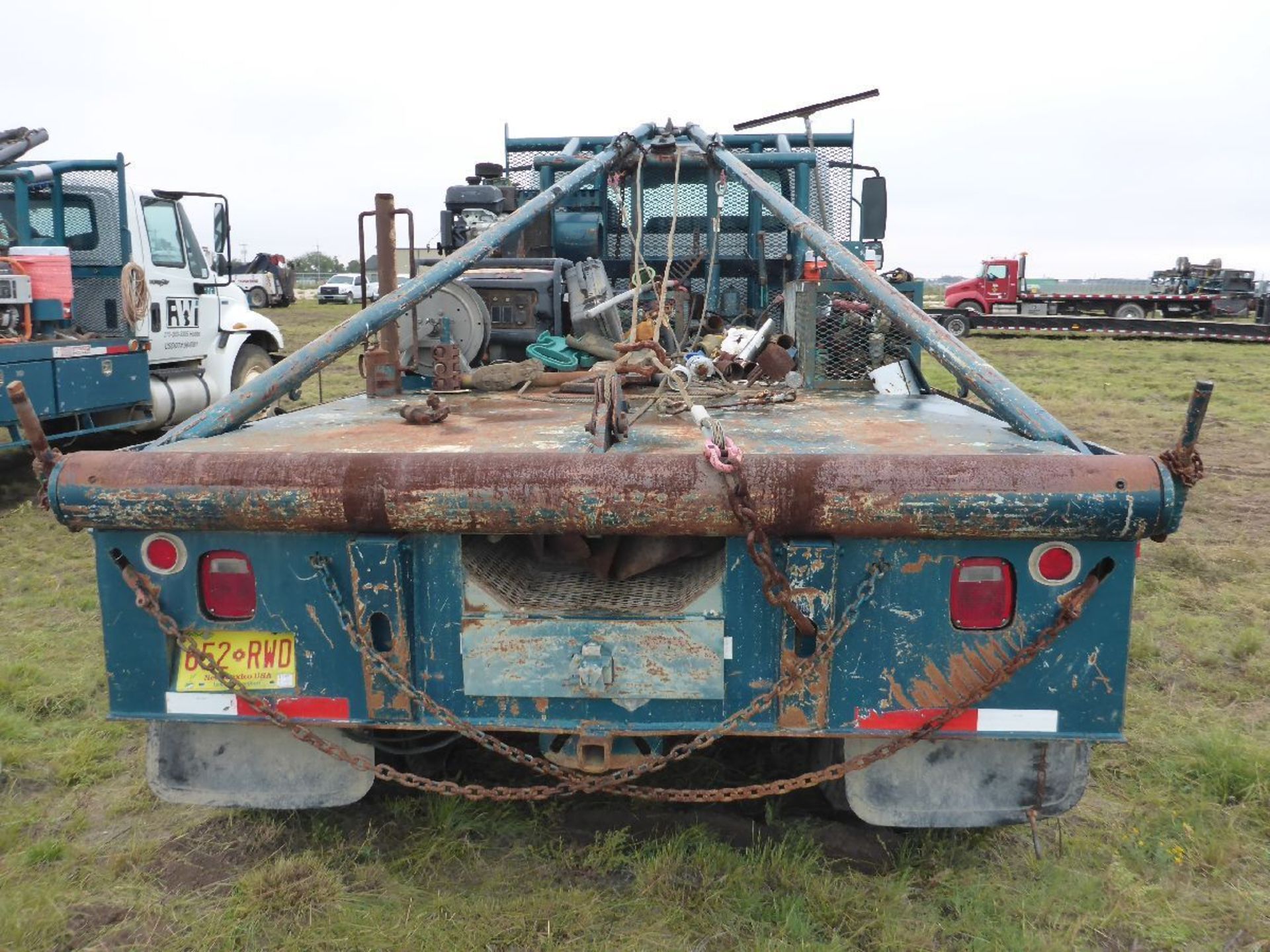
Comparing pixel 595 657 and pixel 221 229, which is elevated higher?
pixel 221 229

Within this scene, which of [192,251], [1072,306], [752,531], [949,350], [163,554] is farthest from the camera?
[1072,306]

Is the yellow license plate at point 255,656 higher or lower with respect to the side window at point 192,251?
lower

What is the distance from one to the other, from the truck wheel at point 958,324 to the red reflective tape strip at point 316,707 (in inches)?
870

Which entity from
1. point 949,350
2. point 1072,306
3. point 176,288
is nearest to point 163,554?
point 949,350

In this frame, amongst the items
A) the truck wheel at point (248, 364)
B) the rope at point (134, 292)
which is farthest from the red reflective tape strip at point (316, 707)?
the truck wheel at point (248, 364)

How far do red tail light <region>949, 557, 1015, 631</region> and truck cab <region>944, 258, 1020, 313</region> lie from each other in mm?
26401

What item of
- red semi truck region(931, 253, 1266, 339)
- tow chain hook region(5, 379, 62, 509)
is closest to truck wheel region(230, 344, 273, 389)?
tow chain hook region(5, 379, 62, 509)

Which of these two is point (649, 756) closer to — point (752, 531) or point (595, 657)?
point (595, 657)

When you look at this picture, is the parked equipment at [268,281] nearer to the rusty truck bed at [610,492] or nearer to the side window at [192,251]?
the side window at [192,251]

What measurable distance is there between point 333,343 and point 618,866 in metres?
1.67

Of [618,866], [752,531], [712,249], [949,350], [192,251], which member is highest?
[192,251]

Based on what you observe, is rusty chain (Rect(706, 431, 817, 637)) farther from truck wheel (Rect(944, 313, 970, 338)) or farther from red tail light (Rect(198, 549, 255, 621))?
truck wheel (Rect(944, 313, 970, 338))

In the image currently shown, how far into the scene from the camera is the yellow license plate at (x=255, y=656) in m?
2.43

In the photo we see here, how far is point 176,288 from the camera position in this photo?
8.55m
